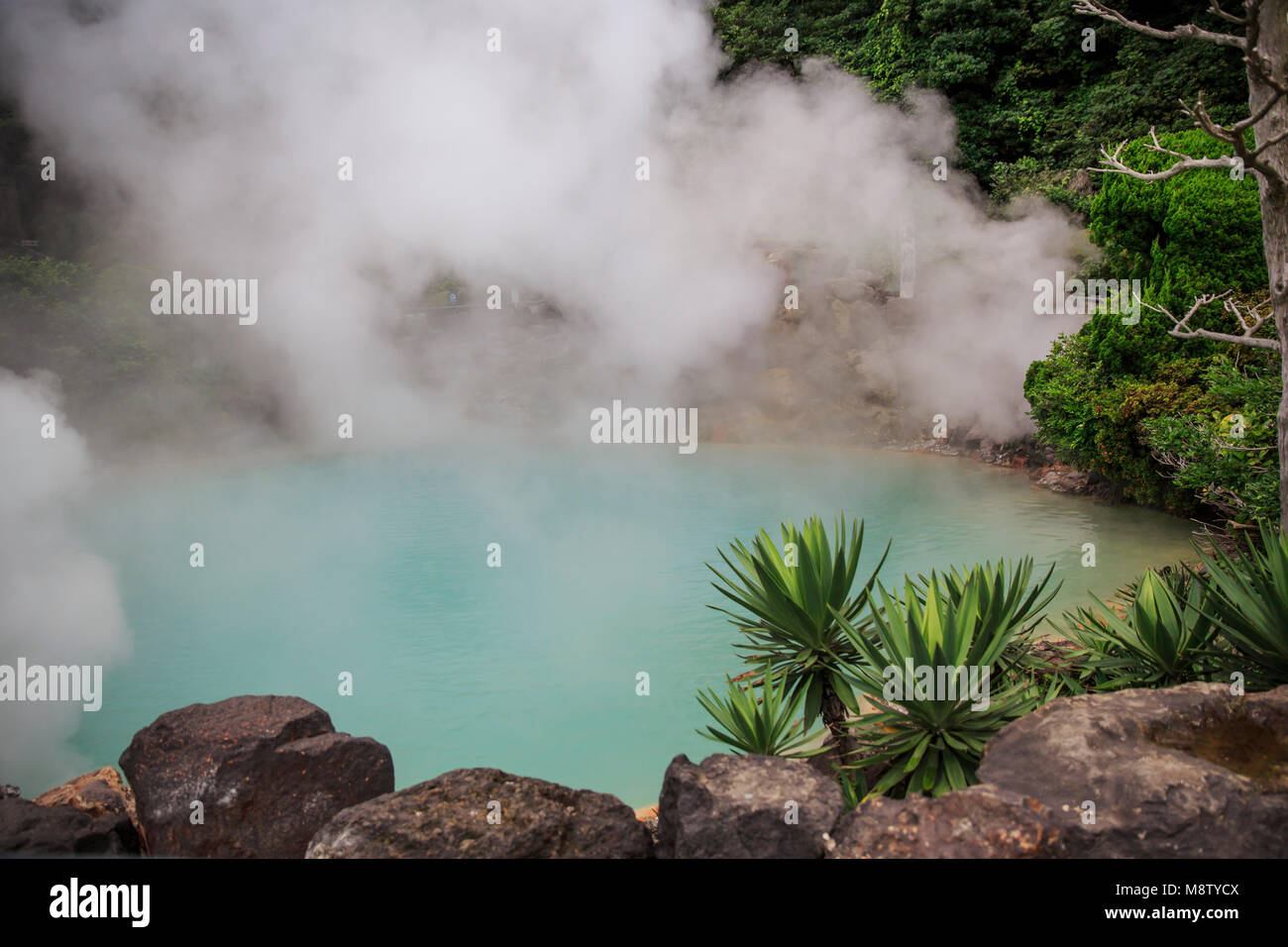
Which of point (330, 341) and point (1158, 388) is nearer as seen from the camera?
point (1158, 388)

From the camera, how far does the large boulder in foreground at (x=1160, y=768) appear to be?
215cm

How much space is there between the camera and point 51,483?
1016 centimetres

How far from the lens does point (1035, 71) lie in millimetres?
17203

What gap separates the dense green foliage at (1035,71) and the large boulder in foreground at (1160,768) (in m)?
14.4

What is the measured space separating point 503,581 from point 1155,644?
6155 millimetres

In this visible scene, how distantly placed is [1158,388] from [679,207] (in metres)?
12.1

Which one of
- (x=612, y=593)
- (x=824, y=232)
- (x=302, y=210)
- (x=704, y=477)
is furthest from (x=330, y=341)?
(x=612, y=593)

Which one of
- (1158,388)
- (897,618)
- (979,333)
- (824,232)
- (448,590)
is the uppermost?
(824,232)

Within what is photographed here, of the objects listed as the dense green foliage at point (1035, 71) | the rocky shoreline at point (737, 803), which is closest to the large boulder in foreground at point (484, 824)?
the rocky shoreline at point (737, 803)

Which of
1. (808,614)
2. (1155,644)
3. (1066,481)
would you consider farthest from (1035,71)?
(808,614)

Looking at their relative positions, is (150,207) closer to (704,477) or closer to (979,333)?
(704,477)

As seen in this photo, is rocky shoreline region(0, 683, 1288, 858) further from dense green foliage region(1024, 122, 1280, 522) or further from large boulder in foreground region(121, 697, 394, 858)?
dense green foliage region(1024, 122, 1280, 522)
